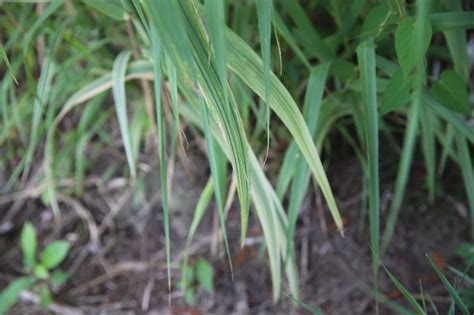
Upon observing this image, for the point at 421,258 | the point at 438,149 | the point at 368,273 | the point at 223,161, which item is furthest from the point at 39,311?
the point at 438,149

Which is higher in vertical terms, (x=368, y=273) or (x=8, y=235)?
(x=8, y=235)

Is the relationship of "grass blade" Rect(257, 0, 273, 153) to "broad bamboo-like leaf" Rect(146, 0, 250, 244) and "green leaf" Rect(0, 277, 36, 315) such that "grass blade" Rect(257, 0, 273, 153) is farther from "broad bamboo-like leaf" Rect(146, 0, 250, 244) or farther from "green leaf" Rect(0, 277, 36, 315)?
"green leaf" Rect(0, 277, 36, 315)

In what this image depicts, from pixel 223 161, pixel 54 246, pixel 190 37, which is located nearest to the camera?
pixel 190 37

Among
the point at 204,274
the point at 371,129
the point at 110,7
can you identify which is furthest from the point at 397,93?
the point at 204,274

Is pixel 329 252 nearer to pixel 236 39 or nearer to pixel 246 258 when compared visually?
pixel 246 258

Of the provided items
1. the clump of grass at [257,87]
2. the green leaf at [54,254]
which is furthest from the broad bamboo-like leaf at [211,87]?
the green leaf at [54,254]

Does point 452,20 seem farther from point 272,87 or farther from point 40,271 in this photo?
point 40,271

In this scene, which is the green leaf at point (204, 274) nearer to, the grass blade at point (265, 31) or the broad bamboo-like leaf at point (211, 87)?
→ the broad bamboo-like leaf at point (211, 87)
